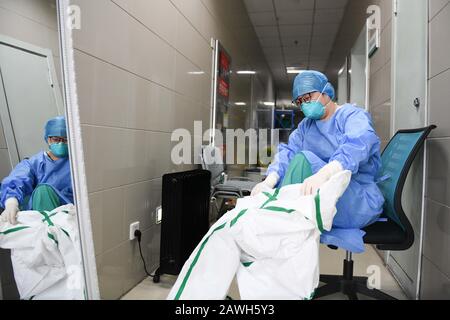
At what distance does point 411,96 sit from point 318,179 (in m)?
0.98

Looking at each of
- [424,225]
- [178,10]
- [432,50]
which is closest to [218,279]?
[424,225]

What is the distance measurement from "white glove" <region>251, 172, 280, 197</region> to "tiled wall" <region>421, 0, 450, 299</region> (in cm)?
71

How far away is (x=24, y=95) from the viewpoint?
1.11m

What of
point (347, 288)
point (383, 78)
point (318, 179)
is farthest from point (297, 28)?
point (347, 288)

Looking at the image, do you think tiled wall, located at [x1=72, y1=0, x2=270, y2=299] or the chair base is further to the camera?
the chair base

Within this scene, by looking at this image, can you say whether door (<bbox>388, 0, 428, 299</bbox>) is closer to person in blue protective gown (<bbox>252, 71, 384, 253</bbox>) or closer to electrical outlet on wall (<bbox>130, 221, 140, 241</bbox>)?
person in blue protective gown (<bbox>252, 71, 384, 253</bbox>)

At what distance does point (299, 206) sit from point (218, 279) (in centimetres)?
37

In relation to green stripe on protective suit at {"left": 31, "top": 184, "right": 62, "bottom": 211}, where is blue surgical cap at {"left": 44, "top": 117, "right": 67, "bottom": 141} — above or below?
above

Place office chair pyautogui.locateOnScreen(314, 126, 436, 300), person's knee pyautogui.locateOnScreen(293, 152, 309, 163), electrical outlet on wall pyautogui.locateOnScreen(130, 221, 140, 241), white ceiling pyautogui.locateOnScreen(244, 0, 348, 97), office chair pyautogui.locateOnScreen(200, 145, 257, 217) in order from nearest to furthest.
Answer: office chair pyautogui.locateOnScreen(314, 126, 436, 300) < person's knee pyautogui.locateOnScreen(293, 152, 309, 163) < electrical outlet on wall pyautogui.locateOnScreen(130, 221, 140, 241) < office chair pyautogui.locateOnScreen(200, 145, 257, 217) < white ceiling pyautogui.locateOnScreen(244, 0, 348, 97)

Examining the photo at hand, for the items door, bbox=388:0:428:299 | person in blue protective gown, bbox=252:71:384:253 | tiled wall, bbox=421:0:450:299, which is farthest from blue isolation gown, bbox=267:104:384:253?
door, bbox=388:0:428:299

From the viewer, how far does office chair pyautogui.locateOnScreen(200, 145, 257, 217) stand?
2219mm

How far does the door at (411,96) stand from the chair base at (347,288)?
226 mm

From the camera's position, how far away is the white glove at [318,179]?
1106mm

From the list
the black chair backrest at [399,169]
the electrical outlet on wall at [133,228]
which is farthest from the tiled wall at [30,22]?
the black chair backrest at [399,169]
